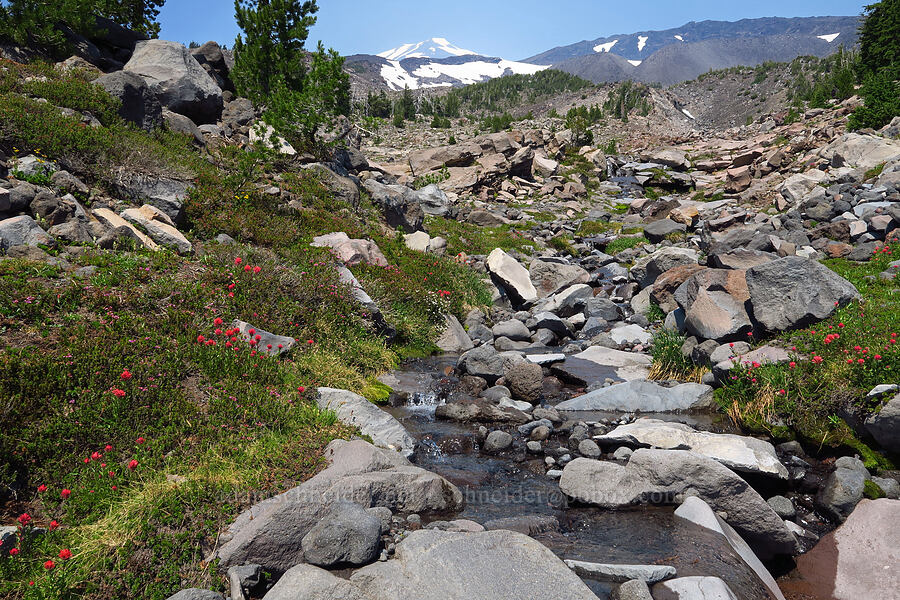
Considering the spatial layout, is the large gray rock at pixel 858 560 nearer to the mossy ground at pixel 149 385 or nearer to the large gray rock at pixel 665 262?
the mossy ground at pixel 149 385

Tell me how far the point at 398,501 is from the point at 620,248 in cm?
2331

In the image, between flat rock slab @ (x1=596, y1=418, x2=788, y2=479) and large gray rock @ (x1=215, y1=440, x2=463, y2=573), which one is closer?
large gray rock @ (x1=215, y1=440, x2=463, y2=573)

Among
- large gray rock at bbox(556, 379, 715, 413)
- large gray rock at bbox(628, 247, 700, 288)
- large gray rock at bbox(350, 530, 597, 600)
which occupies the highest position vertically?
large gray rock at bbox(628, 247, 700, 288)

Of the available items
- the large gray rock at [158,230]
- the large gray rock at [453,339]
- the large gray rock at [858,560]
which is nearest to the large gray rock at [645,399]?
the large gray rock at [858,560]

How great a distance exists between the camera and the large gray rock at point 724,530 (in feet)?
18.4

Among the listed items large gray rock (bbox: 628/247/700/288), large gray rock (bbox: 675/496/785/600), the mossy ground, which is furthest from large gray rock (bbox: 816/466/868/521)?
large gray rock (bbox: 628/247/700/288)

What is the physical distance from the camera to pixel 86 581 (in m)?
4.40

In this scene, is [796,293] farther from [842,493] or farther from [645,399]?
[842,493]

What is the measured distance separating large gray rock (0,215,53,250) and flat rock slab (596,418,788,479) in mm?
11177

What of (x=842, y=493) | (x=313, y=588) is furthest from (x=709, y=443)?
(x=313, y=588)

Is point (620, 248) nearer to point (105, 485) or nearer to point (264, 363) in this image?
point (264, 363)

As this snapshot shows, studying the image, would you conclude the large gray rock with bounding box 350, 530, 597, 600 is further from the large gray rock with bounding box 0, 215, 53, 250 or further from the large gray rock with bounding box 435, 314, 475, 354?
the large gray rock with bounding box 435, 314, 475, 354

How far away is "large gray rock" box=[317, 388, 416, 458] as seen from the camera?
820 cm

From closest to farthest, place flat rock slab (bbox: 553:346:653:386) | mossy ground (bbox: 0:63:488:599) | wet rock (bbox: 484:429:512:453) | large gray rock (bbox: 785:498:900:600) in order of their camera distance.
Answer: mossy ground (bbox: 0:63:488:599) < large gray rock (bbox: 785:498:900:600) < wet rock (bbox: 484:429:512:453) < flat rock slab (bbox: 553:346:653:386)
